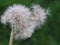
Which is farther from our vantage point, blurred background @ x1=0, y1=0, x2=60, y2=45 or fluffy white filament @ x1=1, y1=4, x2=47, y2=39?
blurred background @ x1=0, y1=0, x2=60, y2=45

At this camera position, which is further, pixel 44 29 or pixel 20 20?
pixel 44 29

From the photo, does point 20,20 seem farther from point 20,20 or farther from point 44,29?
point 44,29

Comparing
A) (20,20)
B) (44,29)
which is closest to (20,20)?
(20,20)

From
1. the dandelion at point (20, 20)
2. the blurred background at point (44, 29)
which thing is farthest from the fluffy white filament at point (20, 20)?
the blurred background at point (44, 29)

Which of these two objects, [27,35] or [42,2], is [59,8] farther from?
Result: [27,35]

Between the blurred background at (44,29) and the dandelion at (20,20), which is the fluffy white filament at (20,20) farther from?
the blurred background at (44,29)

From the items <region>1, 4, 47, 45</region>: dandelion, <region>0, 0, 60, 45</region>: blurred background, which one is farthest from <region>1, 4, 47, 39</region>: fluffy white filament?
<region>0, 0, 60, 45</region>: blurred background

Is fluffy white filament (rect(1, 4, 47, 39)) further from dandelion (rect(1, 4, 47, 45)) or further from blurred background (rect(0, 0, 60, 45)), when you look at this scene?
A: blurred background (rect(0, 0, 60, 45))

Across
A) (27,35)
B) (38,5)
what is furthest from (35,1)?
(27,35)
